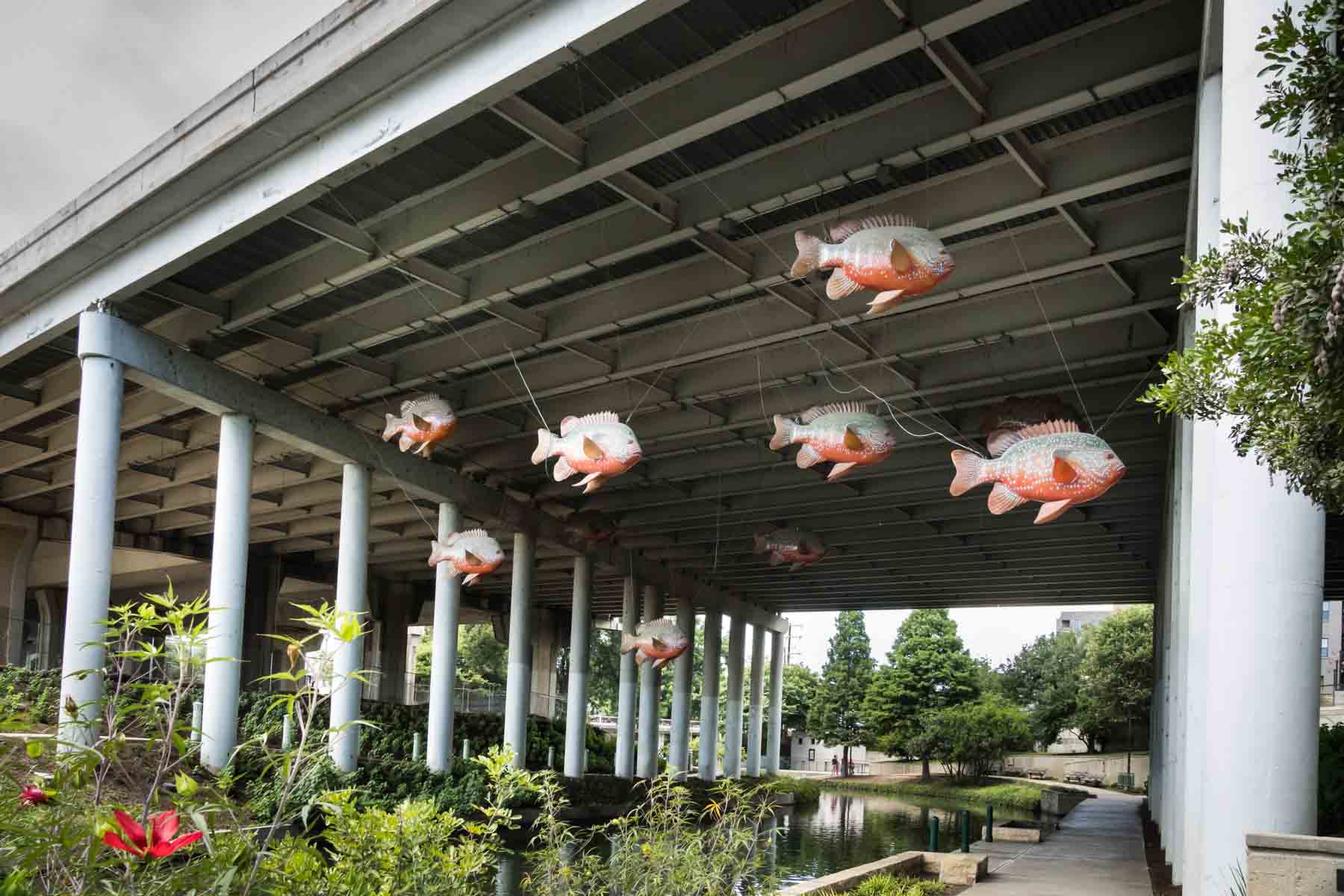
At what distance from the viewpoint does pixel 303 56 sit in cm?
1231

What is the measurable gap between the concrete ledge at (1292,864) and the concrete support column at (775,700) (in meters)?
41.8

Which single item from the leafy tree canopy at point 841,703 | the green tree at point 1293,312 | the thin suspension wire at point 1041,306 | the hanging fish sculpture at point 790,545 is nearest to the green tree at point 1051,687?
the leafy tree canopy at point 841,703

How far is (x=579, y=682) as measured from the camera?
31516 millimetres

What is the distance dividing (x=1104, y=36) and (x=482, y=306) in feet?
29.8

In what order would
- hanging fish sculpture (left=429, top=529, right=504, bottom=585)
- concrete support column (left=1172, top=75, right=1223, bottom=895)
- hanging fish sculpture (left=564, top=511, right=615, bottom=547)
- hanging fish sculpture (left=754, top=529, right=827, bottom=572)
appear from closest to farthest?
concrete support column (left=1172, top=75, right=1223, bottom=895) < hanging fish sculpture (left=429, top=529, right=504, bottom=585) < hanging fish sculpture (left=754, top=529, right=827, bottom=572) < hanging fish sculpture (left=564, top=511, right=615, bottom=547)

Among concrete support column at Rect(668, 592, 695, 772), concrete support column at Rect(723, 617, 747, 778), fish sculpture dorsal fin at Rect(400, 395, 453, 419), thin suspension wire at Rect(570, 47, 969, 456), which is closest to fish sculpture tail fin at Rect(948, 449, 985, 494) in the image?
thin suspension wire at Rect(570, 47, 969, 456)

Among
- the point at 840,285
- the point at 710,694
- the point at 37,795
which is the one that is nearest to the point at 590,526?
the point at 710,694

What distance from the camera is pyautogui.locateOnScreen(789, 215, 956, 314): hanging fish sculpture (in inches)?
418

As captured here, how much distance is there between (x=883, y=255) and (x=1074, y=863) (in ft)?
40.6

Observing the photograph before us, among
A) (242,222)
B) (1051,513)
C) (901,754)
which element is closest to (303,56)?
(242,222)

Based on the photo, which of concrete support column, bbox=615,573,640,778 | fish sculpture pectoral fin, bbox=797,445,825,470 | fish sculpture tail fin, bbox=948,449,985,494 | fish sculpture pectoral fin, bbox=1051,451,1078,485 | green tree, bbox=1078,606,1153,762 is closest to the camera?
fish sculpture pectoral fin, bbox=1051,451,1078,485

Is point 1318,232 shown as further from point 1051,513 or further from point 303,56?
point 303,56

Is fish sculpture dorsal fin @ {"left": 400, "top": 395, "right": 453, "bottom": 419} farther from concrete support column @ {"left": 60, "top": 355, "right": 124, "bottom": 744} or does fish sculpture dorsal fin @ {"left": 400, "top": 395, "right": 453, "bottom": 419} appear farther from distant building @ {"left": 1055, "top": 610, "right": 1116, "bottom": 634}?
distant building @ {"left": 1055, "top": 610, "right": 1116, "bottom": 634}

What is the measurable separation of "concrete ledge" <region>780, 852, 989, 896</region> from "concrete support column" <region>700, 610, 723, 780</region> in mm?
23284
